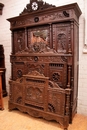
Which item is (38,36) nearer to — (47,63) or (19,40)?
(19,40)

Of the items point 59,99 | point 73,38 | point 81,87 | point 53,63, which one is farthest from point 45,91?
point 73,38

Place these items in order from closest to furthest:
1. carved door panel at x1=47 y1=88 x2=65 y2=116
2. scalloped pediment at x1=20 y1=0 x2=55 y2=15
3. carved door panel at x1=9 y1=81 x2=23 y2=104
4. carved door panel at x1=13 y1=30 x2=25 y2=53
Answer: carved door panel at x1=47 y1=88 x2=65 y2=116 → scalloped pediment at x1=20 y1=0 x2=55 y2=15 → carved door panel at x1=9 y1=81 x2=23 y2=104 → carved door panel at x1=13 y1=30 x2=25 y2=53

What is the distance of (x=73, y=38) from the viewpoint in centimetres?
214

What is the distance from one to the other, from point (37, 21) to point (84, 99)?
1813mm

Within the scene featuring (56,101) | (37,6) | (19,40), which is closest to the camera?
(56,101)

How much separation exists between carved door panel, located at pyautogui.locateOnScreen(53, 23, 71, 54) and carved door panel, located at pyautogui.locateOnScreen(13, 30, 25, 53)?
2.70 feet

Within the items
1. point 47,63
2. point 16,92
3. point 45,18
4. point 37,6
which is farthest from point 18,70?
point 37,6

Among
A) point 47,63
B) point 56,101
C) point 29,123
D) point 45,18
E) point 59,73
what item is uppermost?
point 45,18

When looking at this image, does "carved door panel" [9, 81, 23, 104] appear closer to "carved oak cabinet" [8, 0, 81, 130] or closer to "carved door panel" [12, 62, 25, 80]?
"carved oak cabinet" [8, 0, 81, 130]

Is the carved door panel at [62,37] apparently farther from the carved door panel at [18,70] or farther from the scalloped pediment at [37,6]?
the carved door panel at [18,70]

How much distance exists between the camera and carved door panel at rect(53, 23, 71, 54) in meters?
2.23

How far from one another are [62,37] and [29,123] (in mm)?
1660

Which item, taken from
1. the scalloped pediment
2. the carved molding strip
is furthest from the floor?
the scalloped pediment

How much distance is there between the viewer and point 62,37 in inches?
91.2
